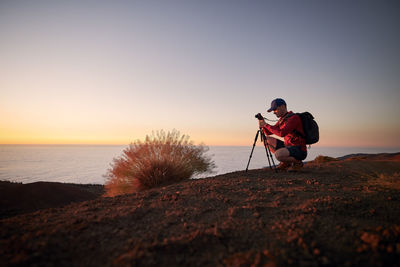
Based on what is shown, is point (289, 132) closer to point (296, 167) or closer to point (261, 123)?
point (261, 123)

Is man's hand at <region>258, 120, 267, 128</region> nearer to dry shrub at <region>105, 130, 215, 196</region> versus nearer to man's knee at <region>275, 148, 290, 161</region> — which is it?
man's knee at <region>275, 148, 290, 161</region>

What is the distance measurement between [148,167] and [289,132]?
147 inches

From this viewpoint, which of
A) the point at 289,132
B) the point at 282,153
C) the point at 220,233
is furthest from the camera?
the point at 282,153

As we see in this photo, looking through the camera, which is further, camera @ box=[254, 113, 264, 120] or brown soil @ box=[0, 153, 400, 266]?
camera @ box=[254, 113, 264, 120]

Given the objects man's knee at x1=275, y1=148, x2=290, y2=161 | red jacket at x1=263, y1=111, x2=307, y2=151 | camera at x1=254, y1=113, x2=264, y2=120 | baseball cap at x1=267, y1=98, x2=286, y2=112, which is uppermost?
baseball cap at x1=267, y1=98, x2=286, y2=112

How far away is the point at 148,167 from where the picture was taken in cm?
464

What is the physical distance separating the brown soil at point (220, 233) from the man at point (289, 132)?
70.5 inches

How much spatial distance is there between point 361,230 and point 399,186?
6.65 feet

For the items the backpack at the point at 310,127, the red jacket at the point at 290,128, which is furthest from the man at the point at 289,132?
the backpack at the point at 310,127

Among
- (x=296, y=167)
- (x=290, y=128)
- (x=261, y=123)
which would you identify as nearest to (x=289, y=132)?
(x=290, y=128)

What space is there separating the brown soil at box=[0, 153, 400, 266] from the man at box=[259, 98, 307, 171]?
5.87 ft

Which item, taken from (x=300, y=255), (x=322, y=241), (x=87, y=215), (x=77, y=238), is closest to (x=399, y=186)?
(x=322, y=241)

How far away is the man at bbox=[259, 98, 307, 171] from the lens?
4.00 m

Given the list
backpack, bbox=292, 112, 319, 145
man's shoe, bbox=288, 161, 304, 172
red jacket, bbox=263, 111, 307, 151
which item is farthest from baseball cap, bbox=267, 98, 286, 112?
man's shoe, bbox=288, 161, 304, 172
